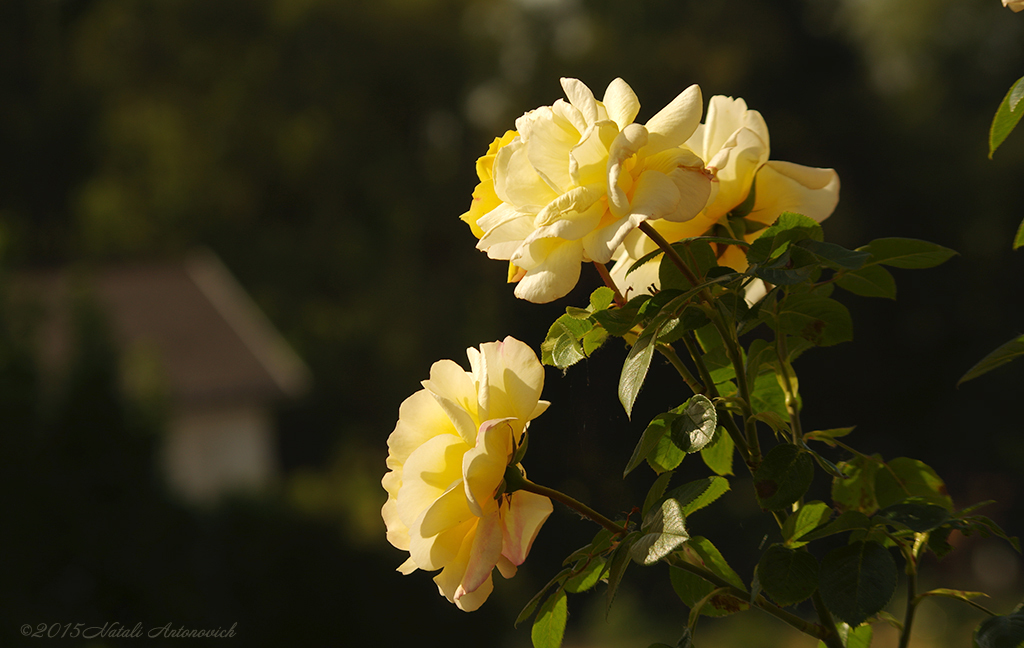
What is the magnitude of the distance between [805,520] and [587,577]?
0.08m

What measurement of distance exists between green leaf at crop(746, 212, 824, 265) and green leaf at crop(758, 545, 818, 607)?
99mm

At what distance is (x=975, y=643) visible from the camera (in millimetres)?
307

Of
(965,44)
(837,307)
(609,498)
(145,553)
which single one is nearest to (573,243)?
(837,307)

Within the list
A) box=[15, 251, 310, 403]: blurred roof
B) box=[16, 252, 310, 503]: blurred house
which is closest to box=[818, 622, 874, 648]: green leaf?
box=[16, 252, 310, 503]: blurred house

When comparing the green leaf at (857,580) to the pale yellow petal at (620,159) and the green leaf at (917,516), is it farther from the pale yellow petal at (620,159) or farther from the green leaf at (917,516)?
the pale yellow petal at (620,159)

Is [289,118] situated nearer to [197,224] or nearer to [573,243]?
[197,224]

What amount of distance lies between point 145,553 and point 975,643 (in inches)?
160

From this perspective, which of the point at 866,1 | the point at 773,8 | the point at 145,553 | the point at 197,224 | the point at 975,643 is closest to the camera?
the point at 975,643

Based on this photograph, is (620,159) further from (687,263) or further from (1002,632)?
(1002,632)

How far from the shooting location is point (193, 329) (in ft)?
27.5

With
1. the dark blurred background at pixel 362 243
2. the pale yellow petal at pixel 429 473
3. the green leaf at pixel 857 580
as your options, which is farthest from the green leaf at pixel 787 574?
the dark blurred background at pixel 362 243

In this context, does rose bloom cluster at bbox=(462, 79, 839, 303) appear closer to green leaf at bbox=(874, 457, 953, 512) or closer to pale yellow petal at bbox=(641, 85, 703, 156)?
pale yellow petal at bbox=(641, 85, 703, 156)

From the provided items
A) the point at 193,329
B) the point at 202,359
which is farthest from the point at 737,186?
the point at 193,329

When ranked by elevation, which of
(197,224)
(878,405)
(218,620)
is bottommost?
(878,405)
